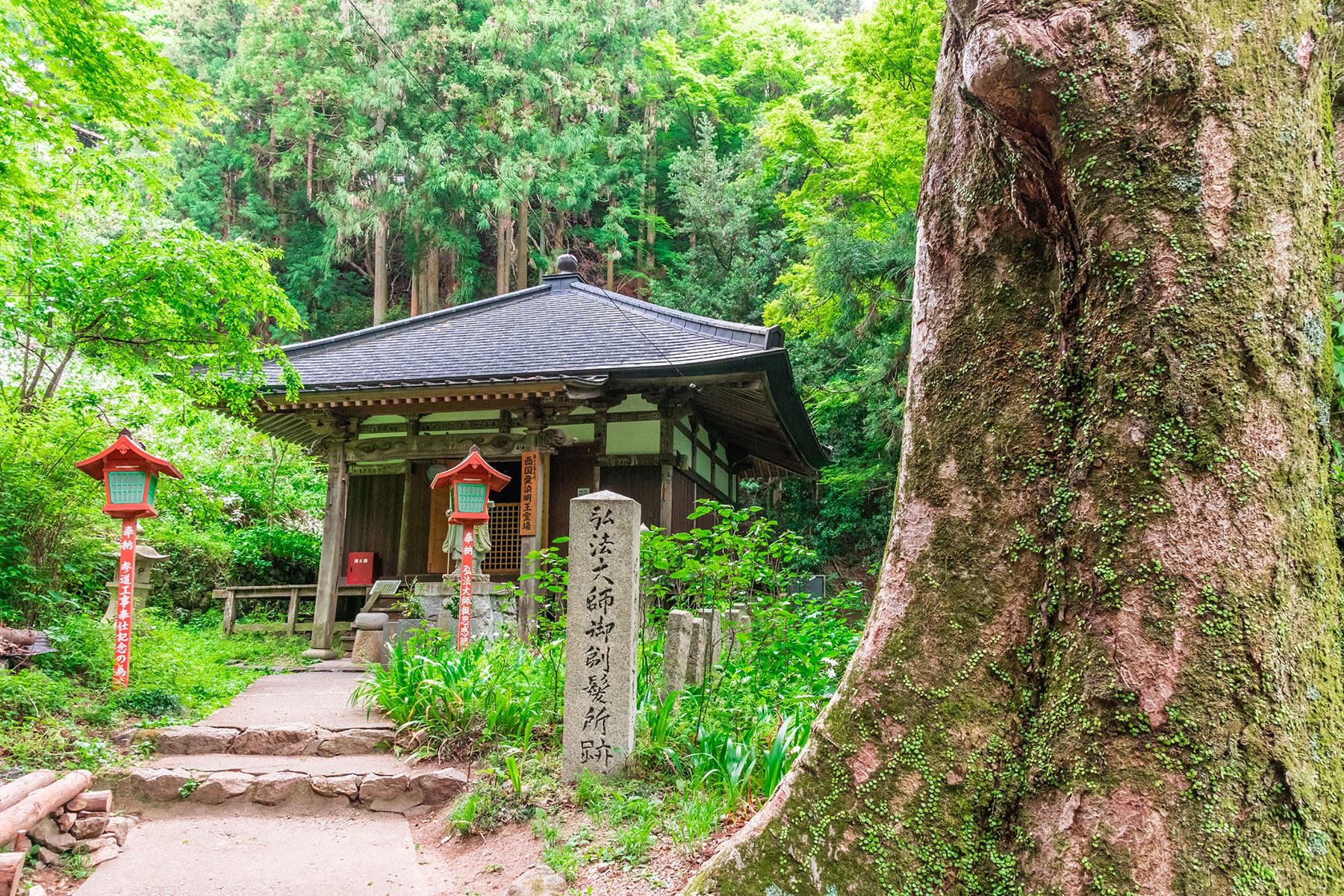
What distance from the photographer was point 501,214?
2155 cm

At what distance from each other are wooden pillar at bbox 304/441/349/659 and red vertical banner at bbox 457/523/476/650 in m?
3.33

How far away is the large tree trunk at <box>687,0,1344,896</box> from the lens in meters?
1.70

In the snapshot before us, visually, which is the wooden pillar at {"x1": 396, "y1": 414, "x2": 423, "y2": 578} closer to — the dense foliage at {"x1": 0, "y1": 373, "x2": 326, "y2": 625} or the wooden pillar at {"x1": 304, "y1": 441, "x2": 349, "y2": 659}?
the wooden pillar at {"x1": 304, "y1": 441, "x2": 349, "y2": 659}

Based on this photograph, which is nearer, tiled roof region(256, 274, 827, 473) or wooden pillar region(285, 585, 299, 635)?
tiled roof region(256, 274, 827, 473)

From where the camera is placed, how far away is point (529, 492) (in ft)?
31.7

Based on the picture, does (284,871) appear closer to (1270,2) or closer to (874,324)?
(1270,2)

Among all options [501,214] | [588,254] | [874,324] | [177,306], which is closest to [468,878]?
[177,306]

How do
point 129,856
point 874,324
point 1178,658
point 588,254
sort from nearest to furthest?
point 1178,658 → point 129,856 → point 874,324 → point 588,254

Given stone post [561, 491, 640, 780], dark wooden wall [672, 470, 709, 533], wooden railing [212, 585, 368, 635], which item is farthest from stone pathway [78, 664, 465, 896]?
dark wooden wall [672, 470, 709, 533]

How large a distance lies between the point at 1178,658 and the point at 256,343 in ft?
25.5

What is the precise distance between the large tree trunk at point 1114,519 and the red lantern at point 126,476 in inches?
247

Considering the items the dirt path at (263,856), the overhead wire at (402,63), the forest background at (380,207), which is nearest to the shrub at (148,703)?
the dirt path at (263,856)

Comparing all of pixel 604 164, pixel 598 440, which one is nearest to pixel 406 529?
pixel 598 440

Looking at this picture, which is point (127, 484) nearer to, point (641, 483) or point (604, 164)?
point (641, 483)
